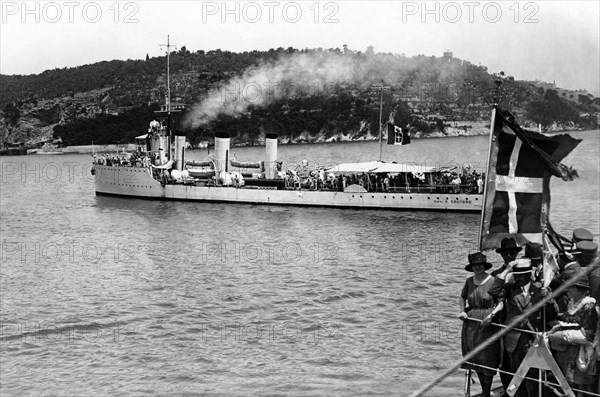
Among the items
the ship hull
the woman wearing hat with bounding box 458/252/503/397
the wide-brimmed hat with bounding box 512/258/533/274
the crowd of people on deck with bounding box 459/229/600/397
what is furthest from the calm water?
the wide-brimmed hat with bounding box 512/258/533/274

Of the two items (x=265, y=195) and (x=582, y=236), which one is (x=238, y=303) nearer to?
(x=582, y=236)

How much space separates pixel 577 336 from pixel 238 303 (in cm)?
1693

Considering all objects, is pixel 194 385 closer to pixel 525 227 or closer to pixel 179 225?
pixel 525 227

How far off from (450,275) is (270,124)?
517ft

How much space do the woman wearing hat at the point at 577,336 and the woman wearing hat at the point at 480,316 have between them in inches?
42.4

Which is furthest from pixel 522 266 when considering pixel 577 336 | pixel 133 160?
pixel 133 160

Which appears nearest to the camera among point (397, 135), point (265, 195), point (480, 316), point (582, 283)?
point (582, 283)

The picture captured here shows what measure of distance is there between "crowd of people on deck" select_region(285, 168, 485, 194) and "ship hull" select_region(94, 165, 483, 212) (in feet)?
2.66

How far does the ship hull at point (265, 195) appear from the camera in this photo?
5050 cm

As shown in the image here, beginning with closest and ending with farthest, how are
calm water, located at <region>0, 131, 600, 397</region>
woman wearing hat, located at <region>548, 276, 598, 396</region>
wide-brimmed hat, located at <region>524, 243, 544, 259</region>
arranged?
1. woman wearing hat, located at <region>548, 276, 598, 396</region>
2. wide-brimmed hat, located at <region>524, 243, 544, 259</region>
3. calm water, located at <region>0, 131, 600, 397</region>

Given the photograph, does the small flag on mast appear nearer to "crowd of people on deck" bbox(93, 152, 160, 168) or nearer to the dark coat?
"crowd of people on deck" bbox(93, 152, 160, 168)

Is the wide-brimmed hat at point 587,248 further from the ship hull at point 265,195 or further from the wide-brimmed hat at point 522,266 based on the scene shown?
the ship hull at point 265,195

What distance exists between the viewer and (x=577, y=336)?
981 centimetres

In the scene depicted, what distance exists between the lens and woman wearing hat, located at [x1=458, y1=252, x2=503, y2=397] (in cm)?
1109
